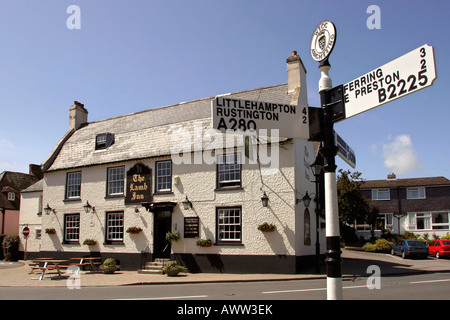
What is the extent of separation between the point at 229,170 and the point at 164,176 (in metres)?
3.82

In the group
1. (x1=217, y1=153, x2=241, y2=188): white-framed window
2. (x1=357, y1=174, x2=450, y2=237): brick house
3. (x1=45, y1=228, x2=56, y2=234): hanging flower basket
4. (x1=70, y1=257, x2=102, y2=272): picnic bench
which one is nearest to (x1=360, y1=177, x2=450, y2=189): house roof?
(x1=357, y1=174, x2=450, y2=237): brick house

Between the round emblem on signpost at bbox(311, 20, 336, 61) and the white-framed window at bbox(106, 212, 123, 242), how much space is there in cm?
1926

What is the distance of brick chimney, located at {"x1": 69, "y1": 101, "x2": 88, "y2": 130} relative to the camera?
27336 millimetres

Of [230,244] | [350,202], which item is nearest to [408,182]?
[350,202]

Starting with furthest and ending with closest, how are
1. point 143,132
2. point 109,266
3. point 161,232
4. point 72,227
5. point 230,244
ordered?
point 72,227, point 143,132, point 161,232, point 109,266, point 230,244

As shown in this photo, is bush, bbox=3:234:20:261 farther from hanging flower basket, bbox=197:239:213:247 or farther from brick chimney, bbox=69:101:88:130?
hanging flower basket, bbox=197:239:213:247

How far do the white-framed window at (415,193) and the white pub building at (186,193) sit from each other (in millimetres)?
23786

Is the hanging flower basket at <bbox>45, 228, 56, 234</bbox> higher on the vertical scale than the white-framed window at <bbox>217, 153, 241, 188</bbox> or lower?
lower

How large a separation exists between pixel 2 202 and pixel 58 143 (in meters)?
15.5

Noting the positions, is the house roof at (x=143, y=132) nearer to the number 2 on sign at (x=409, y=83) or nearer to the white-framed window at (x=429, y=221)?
the number 2 on sign at (x=409, y=83)

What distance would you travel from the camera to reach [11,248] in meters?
30.0

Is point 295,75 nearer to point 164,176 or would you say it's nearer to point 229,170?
point 229,170
